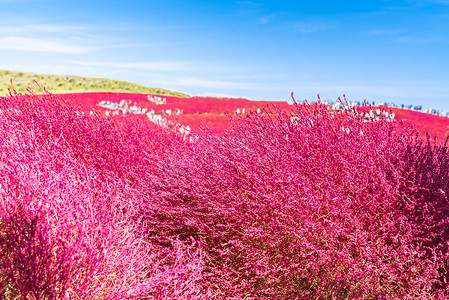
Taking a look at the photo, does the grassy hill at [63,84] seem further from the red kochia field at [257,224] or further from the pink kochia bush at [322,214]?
the pink kochia bush at [322,214]

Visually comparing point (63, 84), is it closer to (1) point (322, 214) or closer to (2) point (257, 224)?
(2) point (257, 224)

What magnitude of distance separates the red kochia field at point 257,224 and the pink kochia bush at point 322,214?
2 cm

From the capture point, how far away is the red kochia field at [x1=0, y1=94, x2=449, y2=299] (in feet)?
7.10

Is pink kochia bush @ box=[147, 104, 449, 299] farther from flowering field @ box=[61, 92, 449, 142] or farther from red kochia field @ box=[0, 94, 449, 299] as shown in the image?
flowering field @ box=[61, 92, 449, 142]

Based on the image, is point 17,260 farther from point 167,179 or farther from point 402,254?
point 402,254

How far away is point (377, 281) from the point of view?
255cm

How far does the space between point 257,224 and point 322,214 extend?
53cm

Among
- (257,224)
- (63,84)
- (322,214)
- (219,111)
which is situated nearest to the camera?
(322,214)

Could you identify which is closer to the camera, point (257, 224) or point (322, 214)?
point (322, 214)

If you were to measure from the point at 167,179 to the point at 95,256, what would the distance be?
1.89 metres

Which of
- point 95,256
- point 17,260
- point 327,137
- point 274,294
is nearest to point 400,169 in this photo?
point 327,137

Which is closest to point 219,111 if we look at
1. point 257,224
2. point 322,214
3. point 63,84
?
point 257,224

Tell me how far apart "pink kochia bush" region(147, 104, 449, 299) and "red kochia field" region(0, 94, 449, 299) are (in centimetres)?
2

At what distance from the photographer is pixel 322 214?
9.36 feet
